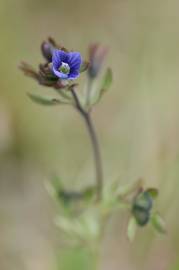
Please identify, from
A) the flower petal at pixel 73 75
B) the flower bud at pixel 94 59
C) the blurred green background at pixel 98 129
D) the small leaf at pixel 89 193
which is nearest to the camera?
the flower petal at pixel 73 75

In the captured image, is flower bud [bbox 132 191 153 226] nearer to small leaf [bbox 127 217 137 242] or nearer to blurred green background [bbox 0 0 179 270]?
small leaf [bbox 127 217 137 242]

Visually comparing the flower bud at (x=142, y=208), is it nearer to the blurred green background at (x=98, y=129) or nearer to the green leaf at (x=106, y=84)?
the green leaf at (x=106, y=84)

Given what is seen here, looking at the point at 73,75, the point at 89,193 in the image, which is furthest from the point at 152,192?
the point at 73,75

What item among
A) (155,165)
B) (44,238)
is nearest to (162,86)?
(155,165)

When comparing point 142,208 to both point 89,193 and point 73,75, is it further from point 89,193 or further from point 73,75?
point 73,75

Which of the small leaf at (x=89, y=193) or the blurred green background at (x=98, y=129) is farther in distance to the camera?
the blurred green background at (x=98, y=129)

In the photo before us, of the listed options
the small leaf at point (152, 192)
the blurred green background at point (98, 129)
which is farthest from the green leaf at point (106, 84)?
the blurred green background at point (98, 129)

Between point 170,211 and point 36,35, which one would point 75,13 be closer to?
point 36,35
